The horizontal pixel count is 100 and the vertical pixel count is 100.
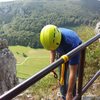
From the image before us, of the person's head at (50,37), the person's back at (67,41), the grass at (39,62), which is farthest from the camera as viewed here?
the grass at (39,62)

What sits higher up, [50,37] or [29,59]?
[50,37]

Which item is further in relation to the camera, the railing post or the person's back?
the person's back

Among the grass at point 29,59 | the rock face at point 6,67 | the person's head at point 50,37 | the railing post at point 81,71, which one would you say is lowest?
the grass at point 29,59

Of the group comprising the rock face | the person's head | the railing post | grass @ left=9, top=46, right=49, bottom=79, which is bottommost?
grass @ left=9, top=46, right=49, bottom=79

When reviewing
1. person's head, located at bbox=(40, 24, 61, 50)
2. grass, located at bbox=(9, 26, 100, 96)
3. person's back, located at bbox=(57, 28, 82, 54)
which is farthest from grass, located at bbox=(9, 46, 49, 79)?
person's head, located at bbox=(40, 24, 61, 50)

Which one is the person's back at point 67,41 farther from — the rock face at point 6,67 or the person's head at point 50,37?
the rock face at point 6,67

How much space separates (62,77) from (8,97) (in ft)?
7.08

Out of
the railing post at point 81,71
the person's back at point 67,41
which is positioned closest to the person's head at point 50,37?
the person's back at point 67,41

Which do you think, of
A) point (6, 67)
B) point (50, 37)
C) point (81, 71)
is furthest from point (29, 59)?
→ point (81, 71)

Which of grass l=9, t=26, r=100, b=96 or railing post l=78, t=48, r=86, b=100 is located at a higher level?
railing post l=78, t=48, r=86, b=100

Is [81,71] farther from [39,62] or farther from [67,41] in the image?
[39,62]

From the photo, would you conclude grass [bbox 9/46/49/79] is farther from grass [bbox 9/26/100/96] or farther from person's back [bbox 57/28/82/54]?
person's back [bbox 57/28/82/54]

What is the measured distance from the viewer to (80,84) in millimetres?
3736

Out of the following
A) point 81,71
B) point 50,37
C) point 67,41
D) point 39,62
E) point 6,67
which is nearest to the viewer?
point 81,71
